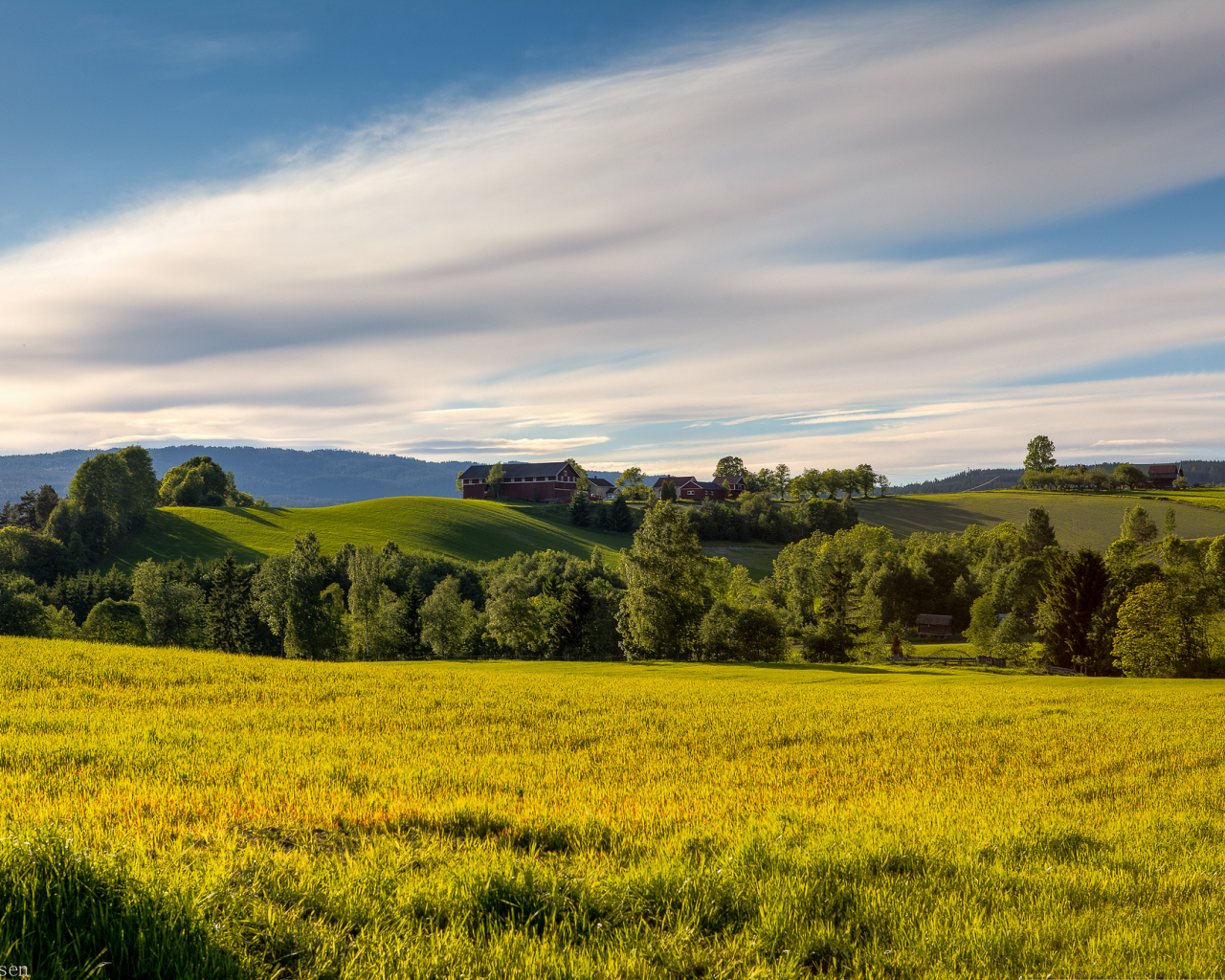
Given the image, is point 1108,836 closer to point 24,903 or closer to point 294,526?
point 24,903

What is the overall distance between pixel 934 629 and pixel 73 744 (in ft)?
401

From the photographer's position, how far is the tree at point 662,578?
59.2 meters

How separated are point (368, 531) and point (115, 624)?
205 feet

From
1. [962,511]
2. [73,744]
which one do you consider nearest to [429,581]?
[73,744]

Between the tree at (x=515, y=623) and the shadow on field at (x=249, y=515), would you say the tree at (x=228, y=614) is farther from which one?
the shadow on field at (x=249, y=515)

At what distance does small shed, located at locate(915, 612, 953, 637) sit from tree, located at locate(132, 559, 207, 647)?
104m

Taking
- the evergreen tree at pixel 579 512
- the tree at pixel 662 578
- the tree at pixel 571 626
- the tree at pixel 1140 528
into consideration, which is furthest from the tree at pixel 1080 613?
the evergreen tree at pixel 579 512

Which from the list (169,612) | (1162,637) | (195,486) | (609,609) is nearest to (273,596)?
(169,612)

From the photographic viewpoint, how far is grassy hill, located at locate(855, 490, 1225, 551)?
477 ft

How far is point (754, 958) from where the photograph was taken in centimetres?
505

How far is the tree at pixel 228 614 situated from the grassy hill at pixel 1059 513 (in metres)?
141

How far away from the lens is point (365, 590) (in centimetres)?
7731

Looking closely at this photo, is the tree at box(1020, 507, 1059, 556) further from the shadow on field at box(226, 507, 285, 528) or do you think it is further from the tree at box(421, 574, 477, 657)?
A: the shadow on field at box(226, 507, 285, 528)

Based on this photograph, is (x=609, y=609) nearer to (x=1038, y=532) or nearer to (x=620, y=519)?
(x=620, y=519)
